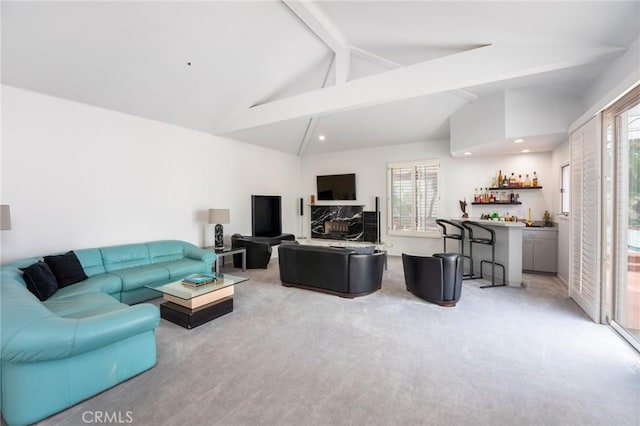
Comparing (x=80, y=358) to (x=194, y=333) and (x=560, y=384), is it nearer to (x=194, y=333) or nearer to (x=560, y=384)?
(x=194, y=333)

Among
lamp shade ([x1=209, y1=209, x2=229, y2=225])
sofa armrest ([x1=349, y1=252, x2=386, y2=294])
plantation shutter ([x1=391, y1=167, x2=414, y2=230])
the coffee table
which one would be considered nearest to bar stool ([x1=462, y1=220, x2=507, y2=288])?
plantation shutter ([x1=391, y1=167, x2=414, y2=230])

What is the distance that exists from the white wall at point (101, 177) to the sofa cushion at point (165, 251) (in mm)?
346

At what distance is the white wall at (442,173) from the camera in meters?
5.68

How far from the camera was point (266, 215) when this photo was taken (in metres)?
7.29

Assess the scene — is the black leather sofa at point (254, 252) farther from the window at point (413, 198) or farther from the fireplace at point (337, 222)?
the window at point (413, 198)

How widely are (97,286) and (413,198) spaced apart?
633 cm

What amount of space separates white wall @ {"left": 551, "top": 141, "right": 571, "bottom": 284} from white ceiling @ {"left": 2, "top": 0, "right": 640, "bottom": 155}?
1.08 feet

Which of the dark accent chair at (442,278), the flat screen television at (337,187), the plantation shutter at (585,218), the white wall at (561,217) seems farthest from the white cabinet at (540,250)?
the flat screen television at (337,187)

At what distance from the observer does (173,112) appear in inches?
192

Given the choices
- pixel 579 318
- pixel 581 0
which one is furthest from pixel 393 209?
pixel 581 0

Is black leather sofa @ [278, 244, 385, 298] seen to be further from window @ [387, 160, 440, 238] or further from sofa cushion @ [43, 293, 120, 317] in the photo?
window @ [387, 160, 440, 238]

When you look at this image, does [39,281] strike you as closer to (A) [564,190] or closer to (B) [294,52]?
(B) [294,52]

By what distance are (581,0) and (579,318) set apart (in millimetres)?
3386

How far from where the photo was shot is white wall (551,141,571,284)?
4.66 meters
